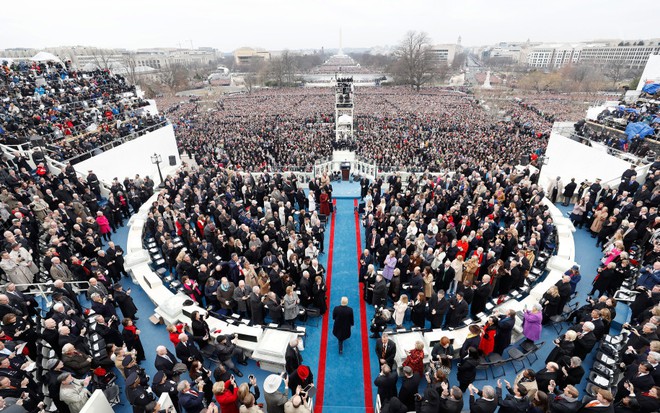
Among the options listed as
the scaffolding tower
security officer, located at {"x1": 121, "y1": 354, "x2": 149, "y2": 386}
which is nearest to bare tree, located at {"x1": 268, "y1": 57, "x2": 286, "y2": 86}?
the scaffolding tower

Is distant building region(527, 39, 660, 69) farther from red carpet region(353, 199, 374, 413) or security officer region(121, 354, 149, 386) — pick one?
security officer region(121, 354, 149, 386)

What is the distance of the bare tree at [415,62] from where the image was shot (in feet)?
229

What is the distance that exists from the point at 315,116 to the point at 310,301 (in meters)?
33.8

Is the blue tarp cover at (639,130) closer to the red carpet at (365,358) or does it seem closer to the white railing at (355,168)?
the white railing at (355,168)

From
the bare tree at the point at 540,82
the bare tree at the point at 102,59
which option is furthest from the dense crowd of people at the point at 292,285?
the bare tree at the point at 540,82

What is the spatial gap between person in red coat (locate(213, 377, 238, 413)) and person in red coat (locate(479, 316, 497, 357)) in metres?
4.60

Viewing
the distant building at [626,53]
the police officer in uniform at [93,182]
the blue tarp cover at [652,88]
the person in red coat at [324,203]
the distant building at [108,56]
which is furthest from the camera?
the distant building at [626,53]

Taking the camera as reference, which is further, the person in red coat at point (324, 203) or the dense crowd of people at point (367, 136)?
the dense crowd of people at point (367, 136)

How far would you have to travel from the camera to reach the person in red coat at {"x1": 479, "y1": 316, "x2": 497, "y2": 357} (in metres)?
5.96

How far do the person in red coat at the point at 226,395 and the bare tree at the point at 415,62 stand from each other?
71285mm

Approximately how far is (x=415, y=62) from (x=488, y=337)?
7535 cm

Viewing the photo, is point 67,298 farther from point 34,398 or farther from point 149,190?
point 149,190

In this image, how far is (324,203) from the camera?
1256 cm

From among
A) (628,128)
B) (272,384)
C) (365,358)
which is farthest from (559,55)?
(272,384)
